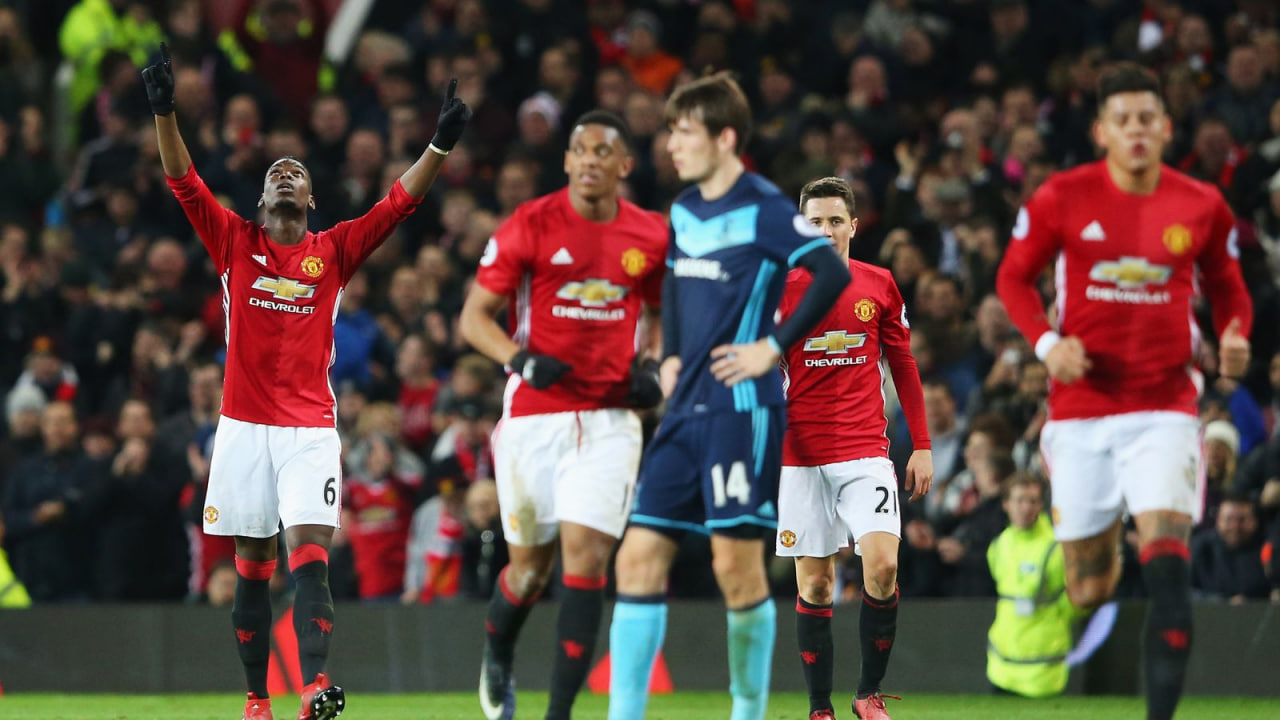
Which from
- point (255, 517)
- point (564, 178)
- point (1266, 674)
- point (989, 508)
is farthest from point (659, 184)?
point (255, 517)

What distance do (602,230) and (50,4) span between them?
14.8 meters

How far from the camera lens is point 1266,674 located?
1187cm

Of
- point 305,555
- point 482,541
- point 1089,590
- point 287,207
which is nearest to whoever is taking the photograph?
point 1089,590

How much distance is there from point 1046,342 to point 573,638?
225cm

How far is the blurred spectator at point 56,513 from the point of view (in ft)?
47.2

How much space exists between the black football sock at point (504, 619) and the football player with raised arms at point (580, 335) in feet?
1.77

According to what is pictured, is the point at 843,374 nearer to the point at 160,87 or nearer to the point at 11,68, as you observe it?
the point at 160,87

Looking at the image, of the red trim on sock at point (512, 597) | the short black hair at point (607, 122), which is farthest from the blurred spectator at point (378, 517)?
the short black hair at point (607, 122)

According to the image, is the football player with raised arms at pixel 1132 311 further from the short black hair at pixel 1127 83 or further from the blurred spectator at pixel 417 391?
the blurred spectator at pixel 417 391

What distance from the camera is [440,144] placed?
9.15 m

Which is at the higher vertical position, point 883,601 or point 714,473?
point 714,473

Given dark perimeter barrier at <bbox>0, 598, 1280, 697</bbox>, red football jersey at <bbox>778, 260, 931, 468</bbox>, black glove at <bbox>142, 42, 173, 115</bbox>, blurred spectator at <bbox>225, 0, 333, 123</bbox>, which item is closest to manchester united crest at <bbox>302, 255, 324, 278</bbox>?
black glove at <bbox>142, 42, 173, 115</bbox>

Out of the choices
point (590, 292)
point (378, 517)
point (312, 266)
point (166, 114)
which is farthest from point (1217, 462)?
point (166, 114)

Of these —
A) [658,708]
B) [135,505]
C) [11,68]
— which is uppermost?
[11,68]
